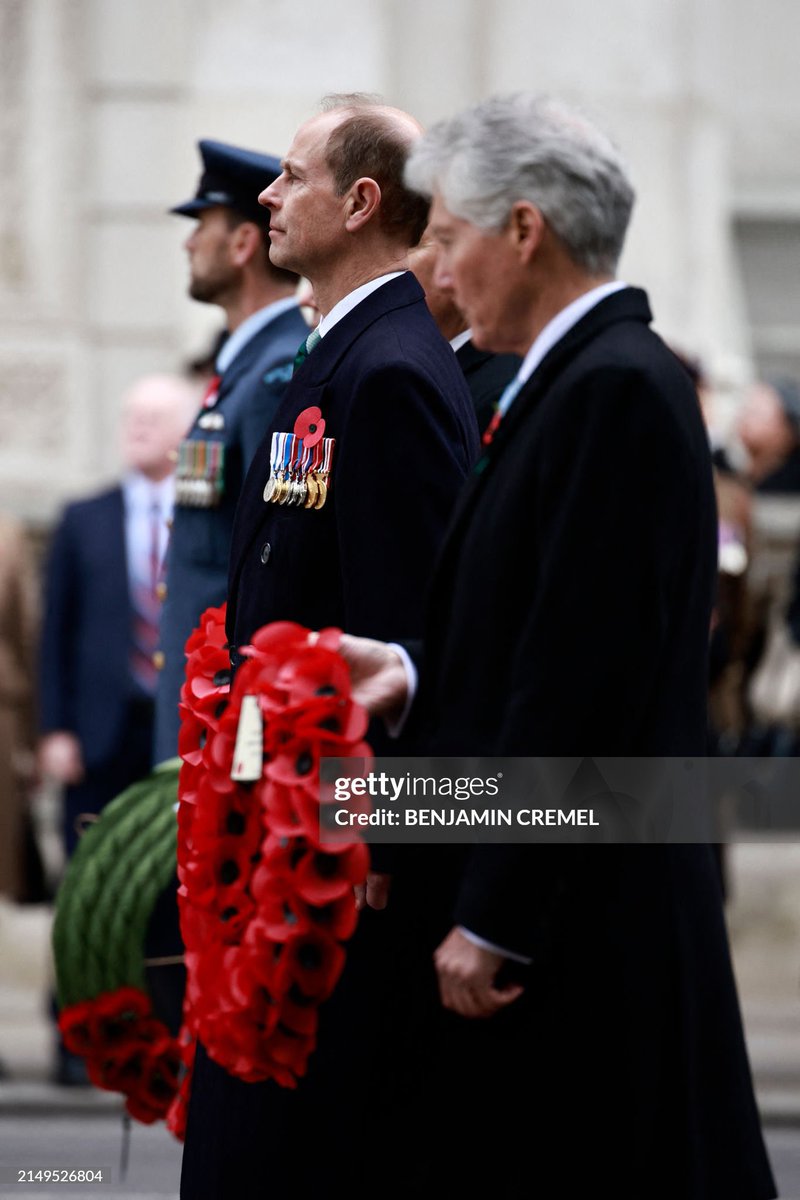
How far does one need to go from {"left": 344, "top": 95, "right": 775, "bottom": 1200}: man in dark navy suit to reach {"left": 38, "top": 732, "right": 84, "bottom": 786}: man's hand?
432 centimetres

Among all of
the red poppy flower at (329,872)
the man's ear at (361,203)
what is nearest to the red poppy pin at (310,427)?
the man's ear at (361,203)

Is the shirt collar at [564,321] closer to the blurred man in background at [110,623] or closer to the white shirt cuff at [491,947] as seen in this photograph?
the white shirt cuff at [491,947]

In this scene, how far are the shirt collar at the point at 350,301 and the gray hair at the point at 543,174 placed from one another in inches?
21.2

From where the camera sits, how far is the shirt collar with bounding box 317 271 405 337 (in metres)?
3.60

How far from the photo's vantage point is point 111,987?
15.2 feet

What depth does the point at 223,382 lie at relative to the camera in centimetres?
479

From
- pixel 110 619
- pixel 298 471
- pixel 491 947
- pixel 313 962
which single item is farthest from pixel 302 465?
pixel 110 619

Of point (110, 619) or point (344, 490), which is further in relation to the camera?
point (110, 619)

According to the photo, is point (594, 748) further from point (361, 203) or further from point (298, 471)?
point (361, 203)

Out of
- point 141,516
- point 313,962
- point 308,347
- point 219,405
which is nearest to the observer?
point 313,962

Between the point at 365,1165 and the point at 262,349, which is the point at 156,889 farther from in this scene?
the point at 365,1165

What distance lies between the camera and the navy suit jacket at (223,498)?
4.60 metres

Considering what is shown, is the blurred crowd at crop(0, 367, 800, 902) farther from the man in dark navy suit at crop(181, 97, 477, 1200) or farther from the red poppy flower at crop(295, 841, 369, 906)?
the red poppy flower at crop(295, 841, 369, 906)

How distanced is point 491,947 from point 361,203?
3.99ft
